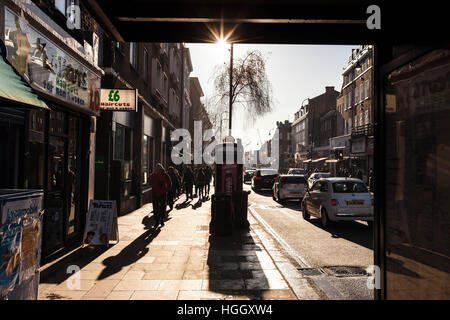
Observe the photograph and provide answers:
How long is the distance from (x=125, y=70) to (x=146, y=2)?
10870 mm

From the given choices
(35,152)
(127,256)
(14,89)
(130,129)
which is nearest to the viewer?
(14,89)

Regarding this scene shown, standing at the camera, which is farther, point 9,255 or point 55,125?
point 55,125

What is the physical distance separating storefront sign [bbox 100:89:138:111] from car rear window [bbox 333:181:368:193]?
639cm

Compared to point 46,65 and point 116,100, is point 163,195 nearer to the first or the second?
point 116,100

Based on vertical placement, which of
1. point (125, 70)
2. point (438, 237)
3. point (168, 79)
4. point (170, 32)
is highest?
point (168, 79)

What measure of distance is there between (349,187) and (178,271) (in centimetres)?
662

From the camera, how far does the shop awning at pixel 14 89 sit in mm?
3744

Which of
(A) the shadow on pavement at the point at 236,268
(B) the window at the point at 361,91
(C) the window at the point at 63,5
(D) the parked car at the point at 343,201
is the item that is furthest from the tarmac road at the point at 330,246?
(B) the window at the point at 361,91

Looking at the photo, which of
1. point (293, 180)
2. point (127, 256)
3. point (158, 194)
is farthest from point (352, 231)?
point (293, 180)

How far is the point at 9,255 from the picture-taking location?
10.2ft

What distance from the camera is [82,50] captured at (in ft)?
28.2

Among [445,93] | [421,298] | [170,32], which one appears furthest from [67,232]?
[445,93]

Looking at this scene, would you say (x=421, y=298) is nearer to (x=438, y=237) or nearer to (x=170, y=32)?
(x=438, y=237)

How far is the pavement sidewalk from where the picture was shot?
15.8 feet
